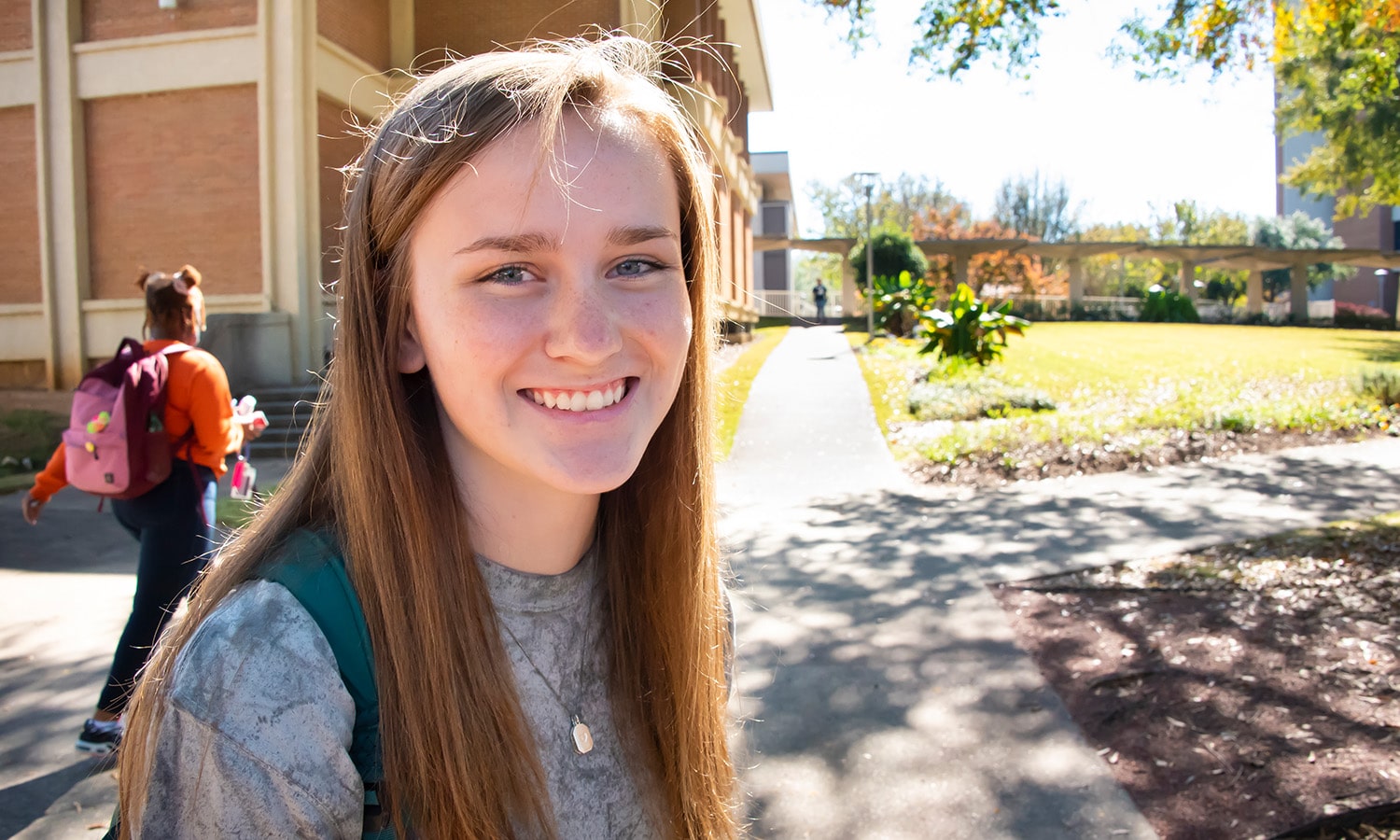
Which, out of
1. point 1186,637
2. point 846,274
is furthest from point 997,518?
point 846,274

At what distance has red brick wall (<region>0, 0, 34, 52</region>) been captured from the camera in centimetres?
1513

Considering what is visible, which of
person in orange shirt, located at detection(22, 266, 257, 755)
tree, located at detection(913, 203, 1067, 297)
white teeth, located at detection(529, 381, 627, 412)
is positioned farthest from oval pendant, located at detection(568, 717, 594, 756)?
tree, located at detection(913, 203, 1067, 297)

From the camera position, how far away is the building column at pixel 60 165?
14664 millimetres

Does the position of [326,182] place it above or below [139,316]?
above

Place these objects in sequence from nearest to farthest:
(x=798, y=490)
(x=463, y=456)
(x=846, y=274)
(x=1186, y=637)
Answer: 1. (x=463, y=456)
2. (x=1186, y=637)
3. (x=798, y=490)
4. (x=846, y=274)

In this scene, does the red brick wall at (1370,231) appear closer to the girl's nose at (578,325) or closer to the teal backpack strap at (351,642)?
the girl's nose at (578,325)

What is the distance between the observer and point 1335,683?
13.5ft

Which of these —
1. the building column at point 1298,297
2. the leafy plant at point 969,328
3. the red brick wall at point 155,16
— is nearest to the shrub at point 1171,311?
the building column at point 1298,297

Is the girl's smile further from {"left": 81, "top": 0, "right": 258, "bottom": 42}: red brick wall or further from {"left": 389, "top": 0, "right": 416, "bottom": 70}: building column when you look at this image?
{"left": 389, "top": 0, "right": 416, "bottom": 70}: building column

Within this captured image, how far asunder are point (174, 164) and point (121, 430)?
12421mm

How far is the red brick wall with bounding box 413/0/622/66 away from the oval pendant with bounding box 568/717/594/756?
43.5 feet

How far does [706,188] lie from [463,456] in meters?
0.61

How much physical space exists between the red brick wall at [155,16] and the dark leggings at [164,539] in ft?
41.1

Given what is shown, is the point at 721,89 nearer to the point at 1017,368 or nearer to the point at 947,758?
the point at 1017,368
